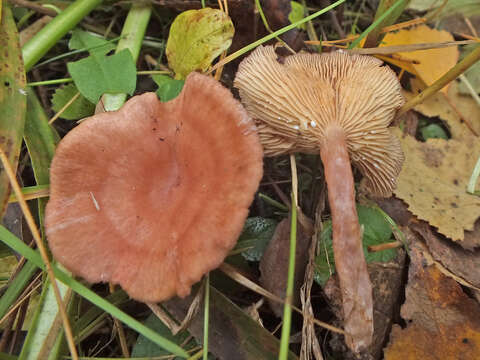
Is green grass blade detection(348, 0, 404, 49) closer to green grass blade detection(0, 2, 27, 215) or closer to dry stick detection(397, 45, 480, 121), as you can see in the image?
dry stick detection(397, 45, 480, 121)

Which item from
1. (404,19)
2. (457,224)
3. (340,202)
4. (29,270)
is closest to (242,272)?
(340,202)

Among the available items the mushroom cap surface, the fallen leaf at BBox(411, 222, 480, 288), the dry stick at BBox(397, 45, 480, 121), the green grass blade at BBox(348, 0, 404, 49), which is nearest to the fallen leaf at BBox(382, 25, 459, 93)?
the green grass blade at BBox(348, 0, 404, 49)

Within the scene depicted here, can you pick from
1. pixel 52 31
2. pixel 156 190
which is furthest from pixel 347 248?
pixel 52 31

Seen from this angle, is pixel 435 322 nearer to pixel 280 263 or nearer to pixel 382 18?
pixel 280 263

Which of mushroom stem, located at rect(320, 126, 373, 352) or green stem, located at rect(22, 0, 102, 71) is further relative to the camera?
green stem, located at rect(22, 0, 102, 71)

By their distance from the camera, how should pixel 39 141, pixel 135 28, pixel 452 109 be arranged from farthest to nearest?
pixel 452 109
pixel 135 28
pixel 39 141

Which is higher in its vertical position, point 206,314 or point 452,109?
point 452,109

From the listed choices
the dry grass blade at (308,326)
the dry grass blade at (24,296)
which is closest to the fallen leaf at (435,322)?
the dry grass blade at (308,326)
